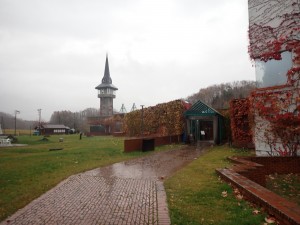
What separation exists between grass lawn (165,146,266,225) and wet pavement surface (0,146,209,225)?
12.0 inches

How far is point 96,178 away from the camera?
913 cm

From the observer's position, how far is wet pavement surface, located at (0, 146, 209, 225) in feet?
17.2

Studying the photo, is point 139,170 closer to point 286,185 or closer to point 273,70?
point 286,185

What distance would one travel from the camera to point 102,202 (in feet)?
20.8

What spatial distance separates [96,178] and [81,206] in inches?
122

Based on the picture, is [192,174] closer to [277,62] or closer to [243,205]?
[243,205]

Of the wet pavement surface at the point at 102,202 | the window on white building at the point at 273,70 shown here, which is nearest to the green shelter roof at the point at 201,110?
the window on white building at the point at 273,70

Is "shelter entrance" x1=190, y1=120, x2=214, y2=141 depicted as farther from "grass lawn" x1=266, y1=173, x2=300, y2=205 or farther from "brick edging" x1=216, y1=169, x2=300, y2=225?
"brick edging" x1=216, y1=169, x2=300, y2=225

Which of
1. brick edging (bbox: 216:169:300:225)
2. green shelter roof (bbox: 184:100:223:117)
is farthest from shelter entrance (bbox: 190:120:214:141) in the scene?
brick edging (bbox: 216:169:300:225)

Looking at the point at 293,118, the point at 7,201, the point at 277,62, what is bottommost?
the point at 7,201

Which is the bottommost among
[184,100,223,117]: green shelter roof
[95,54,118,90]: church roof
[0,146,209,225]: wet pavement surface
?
[0,146,209,225]: wet pavement surface

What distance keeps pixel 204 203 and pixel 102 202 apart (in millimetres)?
2522

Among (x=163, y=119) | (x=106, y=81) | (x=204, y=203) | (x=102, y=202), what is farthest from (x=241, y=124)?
(x=106, y=81)

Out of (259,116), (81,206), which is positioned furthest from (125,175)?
(259,116)
